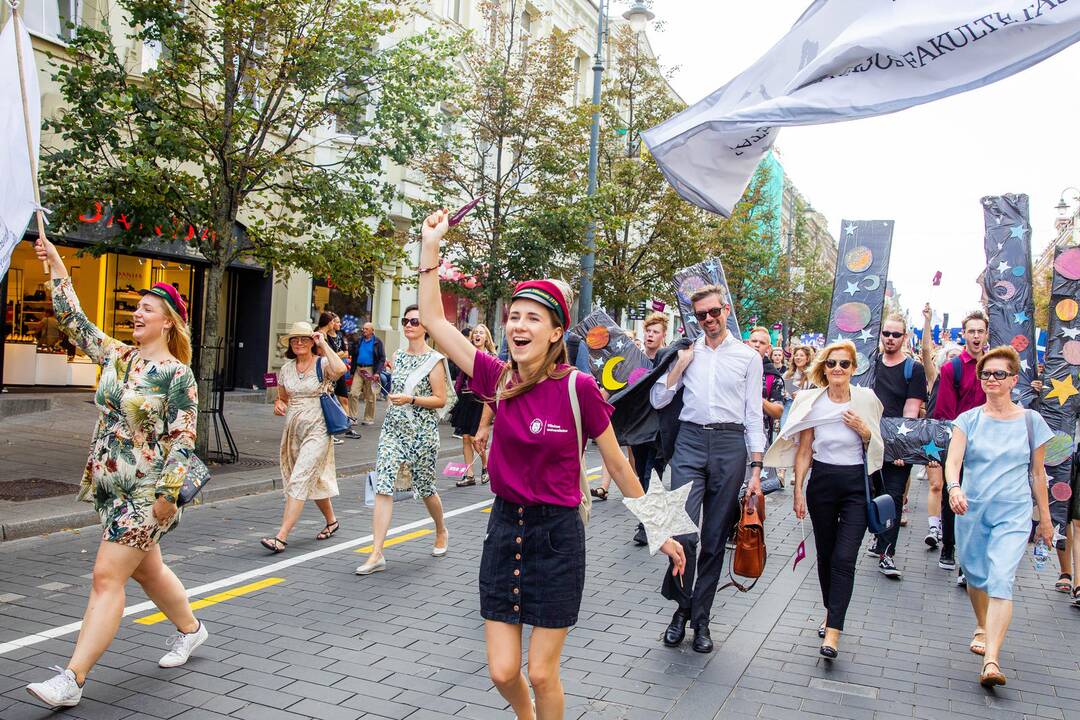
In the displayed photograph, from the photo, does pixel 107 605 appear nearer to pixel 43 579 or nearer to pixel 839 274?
pixel 43 579

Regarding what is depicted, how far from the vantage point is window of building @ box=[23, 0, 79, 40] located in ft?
46.4

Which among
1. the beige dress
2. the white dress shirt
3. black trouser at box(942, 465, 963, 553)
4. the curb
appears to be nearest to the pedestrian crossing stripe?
the beige dress

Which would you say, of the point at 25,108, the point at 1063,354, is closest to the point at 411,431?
the point at 25,108

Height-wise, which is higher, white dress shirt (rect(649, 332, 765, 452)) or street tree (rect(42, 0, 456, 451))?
street tree (rect(42, 0, 456, 451))

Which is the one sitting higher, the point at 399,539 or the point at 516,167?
the point at 516,167

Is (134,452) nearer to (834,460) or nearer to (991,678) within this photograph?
(834,460)

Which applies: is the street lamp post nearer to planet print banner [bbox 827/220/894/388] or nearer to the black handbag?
planet print banner [bbox 827/220/894/388]

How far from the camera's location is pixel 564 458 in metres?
3.68

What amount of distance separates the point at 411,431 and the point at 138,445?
3111mm

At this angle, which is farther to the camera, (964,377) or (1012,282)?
(1012,282)

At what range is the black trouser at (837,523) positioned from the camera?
5812 mm

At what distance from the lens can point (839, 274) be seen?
9547 mm

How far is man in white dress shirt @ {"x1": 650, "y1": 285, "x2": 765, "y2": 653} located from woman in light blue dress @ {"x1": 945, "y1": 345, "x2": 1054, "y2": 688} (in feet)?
3.94

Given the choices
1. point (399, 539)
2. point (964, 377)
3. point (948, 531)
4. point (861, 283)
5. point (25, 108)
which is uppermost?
point (25, 108)
